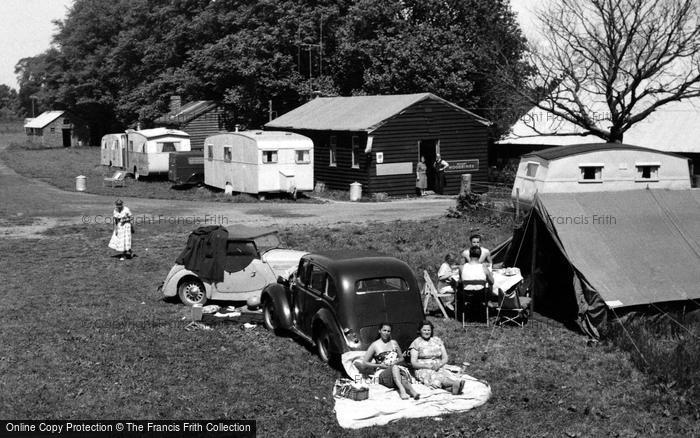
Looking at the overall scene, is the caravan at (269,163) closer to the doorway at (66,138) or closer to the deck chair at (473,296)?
the deck chair at (473,296)

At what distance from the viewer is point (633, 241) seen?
52.6ft

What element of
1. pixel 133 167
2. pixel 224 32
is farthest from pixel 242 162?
pixel 224 32

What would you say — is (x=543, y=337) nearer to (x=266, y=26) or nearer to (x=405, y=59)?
(x=405, y=59)

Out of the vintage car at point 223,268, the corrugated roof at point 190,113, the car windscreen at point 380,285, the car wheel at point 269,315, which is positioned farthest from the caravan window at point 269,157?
the car windscreen at point 380,285

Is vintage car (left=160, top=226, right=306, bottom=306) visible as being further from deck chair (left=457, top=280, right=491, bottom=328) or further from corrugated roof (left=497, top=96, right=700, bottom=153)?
corrugated roof (left=497, top=96, right=700, bottom=153)

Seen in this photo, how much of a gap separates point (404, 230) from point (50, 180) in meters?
25.2

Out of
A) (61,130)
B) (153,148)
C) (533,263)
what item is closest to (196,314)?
(533,263)

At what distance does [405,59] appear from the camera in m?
44.2

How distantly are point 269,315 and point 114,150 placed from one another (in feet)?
117

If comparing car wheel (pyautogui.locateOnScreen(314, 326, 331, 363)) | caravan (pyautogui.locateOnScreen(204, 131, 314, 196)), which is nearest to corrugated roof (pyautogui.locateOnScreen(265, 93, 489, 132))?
caravan (pyautogui.locateOnScreen(204, 131, 314, 196))

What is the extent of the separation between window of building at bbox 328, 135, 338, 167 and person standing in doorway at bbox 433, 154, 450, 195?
14.7ft

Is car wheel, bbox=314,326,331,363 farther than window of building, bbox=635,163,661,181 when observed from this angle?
No

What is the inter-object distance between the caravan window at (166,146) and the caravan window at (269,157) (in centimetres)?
1055

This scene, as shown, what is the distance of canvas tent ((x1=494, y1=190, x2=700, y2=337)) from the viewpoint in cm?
1483
